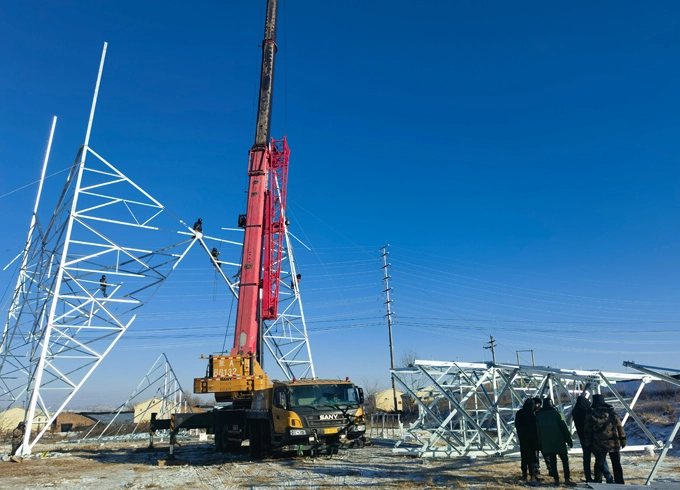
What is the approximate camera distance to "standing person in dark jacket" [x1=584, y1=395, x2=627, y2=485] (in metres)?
9.40

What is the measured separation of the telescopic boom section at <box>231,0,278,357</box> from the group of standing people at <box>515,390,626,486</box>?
1171 centimetres

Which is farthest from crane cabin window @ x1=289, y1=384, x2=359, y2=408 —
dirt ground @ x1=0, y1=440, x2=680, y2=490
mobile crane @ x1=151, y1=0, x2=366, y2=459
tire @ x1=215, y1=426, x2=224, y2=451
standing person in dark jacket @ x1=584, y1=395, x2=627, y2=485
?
standing person in dark jacket @ x1=584, y1=395, x2=627, y2=485

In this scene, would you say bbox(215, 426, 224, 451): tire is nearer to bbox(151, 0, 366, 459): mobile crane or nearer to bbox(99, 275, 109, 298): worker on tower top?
bbox(151, 0, 366, 459): mobile crane

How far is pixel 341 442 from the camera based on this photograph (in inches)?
613

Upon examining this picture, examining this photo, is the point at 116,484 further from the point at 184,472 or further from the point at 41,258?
the point at 41,258

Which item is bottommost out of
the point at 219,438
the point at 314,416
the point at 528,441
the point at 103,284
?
the point at 219,438

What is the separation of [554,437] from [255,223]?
15.1 m

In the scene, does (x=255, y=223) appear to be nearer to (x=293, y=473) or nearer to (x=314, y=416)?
(x=314, y=416)

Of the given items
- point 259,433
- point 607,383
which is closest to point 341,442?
point 259,433

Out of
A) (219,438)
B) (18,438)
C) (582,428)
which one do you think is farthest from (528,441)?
(18,438)

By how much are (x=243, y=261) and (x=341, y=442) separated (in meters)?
9.15

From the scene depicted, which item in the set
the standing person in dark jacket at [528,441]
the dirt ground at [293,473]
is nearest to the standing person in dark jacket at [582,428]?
the dirt ground at [293,473]

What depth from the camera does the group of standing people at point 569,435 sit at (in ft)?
31.0

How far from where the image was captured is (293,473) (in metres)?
12.9
